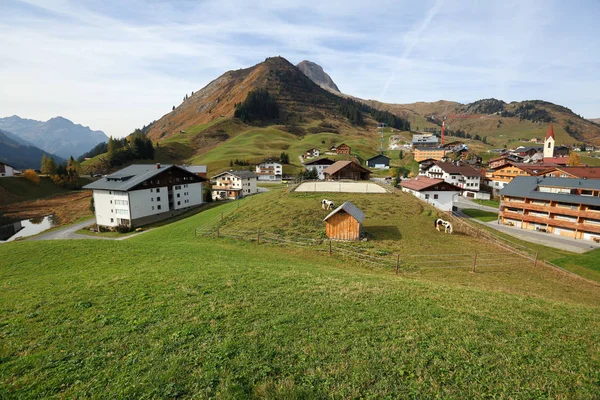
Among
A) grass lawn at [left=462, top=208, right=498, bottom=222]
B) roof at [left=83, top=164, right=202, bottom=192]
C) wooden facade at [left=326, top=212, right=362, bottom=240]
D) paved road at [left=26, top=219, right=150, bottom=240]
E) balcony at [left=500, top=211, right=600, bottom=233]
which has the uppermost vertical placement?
roof at [left=83, top=164, right=202, bottom=192]

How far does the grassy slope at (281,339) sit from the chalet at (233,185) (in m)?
65.9

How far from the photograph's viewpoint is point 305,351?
8.88m

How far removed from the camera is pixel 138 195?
191 feet

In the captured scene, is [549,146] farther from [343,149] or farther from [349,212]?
[349,212]

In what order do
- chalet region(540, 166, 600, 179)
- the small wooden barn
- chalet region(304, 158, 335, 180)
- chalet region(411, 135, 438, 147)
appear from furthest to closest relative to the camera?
1. chalet region(411, 135, 438, 147)
2. chalet region(304, 158, 335, 180)
3. chalet region(540, 166, 600, 179)
4. the small wooden barn

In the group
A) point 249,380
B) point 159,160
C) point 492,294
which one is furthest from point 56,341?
point 159,160

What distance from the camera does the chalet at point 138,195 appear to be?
57312 mm

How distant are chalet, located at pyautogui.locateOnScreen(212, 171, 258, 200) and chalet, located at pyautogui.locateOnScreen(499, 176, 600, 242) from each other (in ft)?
208

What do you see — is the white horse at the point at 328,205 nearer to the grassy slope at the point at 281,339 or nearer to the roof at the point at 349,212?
the roof at the point at 349,212

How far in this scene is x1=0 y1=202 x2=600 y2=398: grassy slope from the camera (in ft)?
24.3

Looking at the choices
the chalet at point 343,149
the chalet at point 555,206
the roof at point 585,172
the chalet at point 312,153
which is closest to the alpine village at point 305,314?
the chalet at point 555,206

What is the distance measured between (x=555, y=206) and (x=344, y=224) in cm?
4512

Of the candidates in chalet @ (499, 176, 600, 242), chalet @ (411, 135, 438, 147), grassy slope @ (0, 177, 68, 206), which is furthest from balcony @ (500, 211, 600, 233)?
grassy slope @ (0, 177, 68, 206)

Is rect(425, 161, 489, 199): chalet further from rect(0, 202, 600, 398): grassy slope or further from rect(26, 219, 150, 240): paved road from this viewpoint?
rect(26, 219, 150, 240): paved road
